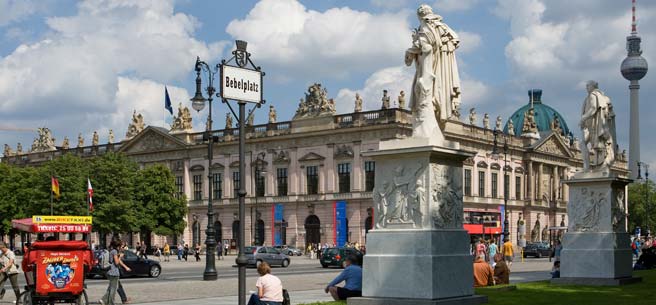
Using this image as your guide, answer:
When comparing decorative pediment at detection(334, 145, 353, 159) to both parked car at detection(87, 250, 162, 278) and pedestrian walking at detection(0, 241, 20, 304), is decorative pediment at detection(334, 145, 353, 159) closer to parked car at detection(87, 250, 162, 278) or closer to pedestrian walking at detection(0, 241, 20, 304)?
parked car at detection(87, 250, 162, 278)

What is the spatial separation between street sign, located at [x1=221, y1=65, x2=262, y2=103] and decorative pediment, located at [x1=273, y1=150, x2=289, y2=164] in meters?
74.5

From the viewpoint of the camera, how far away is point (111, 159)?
280 ft

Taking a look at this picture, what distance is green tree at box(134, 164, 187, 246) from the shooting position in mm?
84688

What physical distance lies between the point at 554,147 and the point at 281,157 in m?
37.3

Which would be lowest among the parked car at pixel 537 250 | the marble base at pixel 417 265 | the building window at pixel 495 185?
the parked car at pixel 537 250

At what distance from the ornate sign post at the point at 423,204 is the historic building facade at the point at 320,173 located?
5898 centimetres

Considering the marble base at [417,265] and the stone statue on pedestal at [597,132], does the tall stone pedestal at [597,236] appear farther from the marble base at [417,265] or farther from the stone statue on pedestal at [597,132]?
the marble base at [417,265]

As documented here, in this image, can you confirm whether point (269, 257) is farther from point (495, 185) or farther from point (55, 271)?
point (495, 185)

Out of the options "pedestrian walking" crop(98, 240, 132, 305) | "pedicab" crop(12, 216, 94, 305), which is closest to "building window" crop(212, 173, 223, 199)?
"pedestrian walking" crop(98, 240, 132, 305)

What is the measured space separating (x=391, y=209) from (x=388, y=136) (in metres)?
64.8

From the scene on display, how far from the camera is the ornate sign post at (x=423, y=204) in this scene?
15719 mm

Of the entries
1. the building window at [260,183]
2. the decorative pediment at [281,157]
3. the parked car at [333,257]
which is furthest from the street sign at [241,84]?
the building window at [260,183]

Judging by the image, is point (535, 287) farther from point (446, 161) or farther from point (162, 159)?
point (162, 159)

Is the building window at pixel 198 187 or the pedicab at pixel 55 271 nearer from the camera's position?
the pedicab at pixel 55 271
